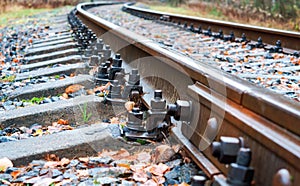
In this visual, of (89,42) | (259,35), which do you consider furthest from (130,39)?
(259,35)

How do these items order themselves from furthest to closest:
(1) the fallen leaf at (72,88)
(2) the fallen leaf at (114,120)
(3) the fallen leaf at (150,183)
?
(1) the fallen leaf at (72,88) → (2) the fallen leaf at (114,120) → (3) the fallen leaf at (150,183)

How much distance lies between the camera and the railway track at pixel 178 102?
4.58 ft

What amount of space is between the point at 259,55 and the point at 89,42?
1.96m

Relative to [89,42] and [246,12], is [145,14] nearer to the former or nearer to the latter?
[246,12]

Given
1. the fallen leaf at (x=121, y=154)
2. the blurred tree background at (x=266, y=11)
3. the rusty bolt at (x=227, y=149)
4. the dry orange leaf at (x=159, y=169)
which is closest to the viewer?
the rusty bolt at (x=227, y=149)

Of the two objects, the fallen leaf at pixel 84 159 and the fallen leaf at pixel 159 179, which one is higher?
the fallen leaf at pixel 159 179

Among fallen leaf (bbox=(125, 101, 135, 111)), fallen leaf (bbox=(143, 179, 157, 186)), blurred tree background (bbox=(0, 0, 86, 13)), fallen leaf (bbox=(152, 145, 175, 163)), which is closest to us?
fallen leaf (bbox=(143, 179, 157, 186))

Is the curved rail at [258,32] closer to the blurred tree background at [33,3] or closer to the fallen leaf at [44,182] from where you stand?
the fallen leaf at [44,182]

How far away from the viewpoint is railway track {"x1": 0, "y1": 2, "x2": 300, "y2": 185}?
1396 millimetres

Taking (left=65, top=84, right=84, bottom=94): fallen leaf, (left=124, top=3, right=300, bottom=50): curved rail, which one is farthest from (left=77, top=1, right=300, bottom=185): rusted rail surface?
(left=124, top=3, right=300, bottom=50): curved rail

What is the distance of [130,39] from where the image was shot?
3855 millimetres

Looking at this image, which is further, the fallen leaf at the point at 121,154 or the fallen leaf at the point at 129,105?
the fallen leaf at the point at 129,105

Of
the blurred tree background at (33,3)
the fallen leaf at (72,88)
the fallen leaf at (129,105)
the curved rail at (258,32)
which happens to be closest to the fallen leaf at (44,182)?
the fallen leaf at (129,105)

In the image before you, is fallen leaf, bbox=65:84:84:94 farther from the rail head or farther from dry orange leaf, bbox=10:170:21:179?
dry orange leaf, bbox=10:170:21:179
